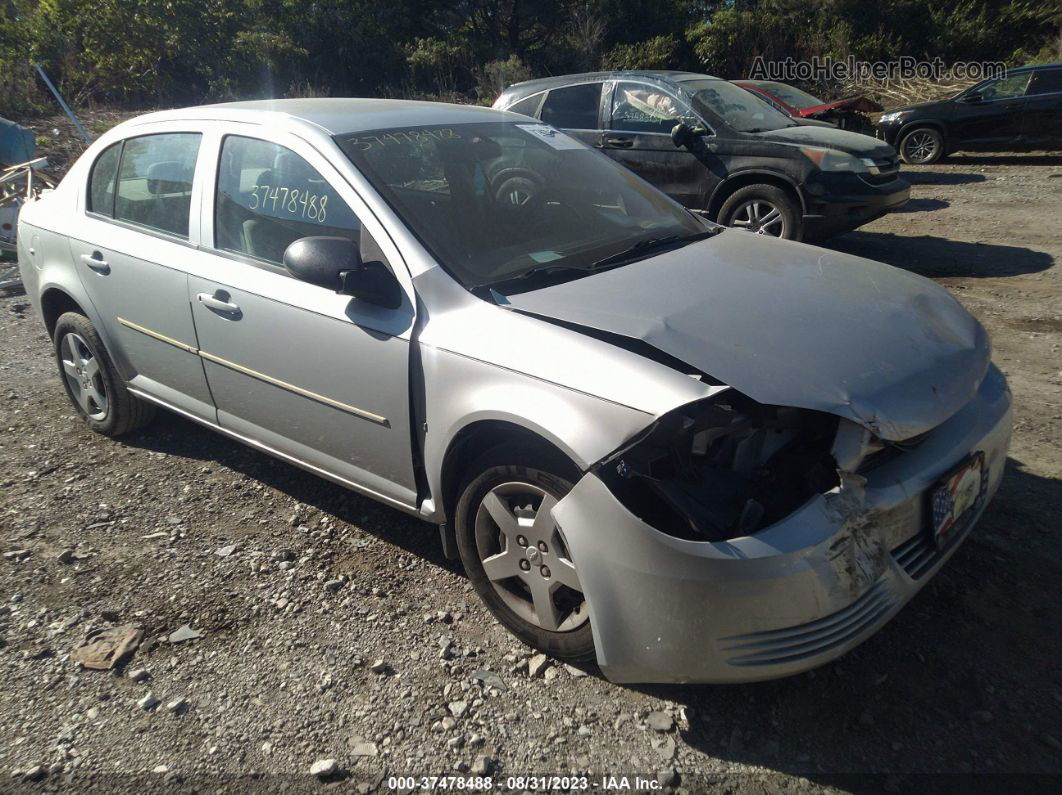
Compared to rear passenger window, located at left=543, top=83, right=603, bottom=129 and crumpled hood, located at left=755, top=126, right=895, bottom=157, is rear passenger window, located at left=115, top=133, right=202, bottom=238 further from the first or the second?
crumpled hood, located at left=755, top=126, right=895, bottom=157

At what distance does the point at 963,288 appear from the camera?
6.76 metres

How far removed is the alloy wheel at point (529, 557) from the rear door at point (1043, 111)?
44.3 feet

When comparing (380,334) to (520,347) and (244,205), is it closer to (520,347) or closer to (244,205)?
(520,347)

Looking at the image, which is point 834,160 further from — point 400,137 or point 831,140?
point 400,137

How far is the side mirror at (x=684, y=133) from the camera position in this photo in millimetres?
7656

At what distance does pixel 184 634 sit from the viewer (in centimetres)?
301

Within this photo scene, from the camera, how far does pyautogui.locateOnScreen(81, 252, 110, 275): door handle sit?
3992 millimetres

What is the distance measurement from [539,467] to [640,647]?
0.60 metres

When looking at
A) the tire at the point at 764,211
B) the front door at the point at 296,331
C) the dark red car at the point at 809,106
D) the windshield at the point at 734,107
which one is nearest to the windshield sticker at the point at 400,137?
→ the front door at the point at 296,331

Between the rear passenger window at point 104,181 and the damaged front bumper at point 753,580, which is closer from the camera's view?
the damaged front bumper at point 753,580

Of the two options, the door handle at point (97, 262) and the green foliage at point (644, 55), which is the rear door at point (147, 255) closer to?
the door handle at point (97, 262)

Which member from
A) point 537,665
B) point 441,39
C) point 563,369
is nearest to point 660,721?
point 537,665

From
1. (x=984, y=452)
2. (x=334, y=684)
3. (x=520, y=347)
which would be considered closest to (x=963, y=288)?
(x=984, y=452)

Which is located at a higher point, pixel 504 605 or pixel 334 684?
pixel 504 605
